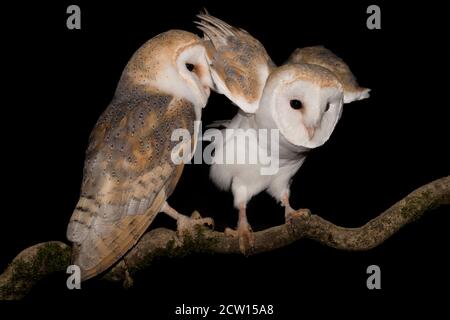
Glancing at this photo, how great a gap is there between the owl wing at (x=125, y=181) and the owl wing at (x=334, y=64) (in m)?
0.73

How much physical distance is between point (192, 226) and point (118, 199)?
13.5 inches

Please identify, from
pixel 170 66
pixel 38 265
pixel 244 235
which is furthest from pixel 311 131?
pixel 38 265

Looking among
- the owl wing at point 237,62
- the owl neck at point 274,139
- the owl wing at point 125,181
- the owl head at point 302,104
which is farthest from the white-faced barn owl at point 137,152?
the owl head at point 302,104

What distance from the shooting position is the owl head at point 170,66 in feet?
10.2

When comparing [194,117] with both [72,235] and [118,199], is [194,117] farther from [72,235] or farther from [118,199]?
[72,235]

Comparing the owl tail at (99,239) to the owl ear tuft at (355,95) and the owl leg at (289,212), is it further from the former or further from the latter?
the owl ear tuft at (355,95)

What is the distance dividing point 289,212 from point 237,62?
73cm

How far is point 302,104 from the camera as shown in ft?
9.96

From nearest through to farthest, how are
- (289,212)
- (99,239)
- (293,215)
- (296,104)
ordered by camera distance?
(99,239) < (296,104) < (293,215) < (289,212)

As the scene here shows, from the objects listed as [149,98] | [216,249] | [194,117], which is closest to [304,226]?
[216,249]

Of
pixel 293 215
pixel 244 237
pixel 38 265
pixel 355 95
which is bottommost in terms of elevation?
pixel 38 265

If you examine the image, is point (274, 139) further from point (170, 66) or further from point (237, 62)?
point (170, 66)

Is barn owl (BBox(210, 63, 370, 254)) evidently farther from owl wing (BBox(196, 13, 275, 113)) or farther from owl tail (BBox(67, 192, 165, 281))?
owl tail (BBox(67, 192, 165, 281))

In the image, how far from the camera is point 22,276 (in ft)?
10.2
